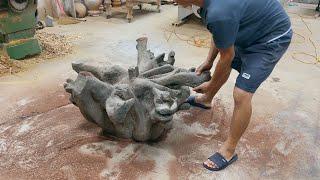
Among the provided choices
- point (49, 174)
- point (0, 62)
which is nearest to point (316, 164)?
point (49, 174)

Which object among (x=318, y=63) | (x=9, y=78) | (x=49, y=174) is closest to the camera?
(x=49, y=174)

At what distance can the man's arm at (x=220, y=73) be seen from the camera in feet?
7.18

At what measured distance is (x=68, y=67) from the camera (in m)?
3.95

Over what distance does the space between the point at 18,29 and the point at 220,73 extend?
2.74m

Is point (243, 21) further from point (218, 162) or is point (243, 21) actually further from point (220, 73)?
point (218, 162)

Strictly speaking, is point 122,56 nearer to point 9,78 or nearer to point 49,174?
point 9,78

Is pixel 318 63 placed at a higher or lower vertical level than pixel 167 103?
lower

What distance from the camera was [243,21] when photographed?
85.7 inches

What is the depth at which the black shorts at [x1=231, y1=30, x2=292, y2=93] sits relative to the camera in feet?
7.30

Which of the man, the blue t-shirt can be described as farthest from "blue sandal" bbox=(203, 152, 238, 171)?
the blue t-shirt

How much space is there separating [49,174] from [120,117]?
58 cm

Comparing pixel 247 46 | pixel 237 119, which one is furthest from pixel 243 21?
pixel 237 119

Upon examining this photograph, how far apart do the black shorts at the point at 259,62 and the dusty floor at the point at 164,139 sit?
1.86 ft

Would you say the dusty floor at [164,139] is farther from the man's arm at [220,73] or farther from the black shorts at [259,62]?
the black shorts at [259,62]
